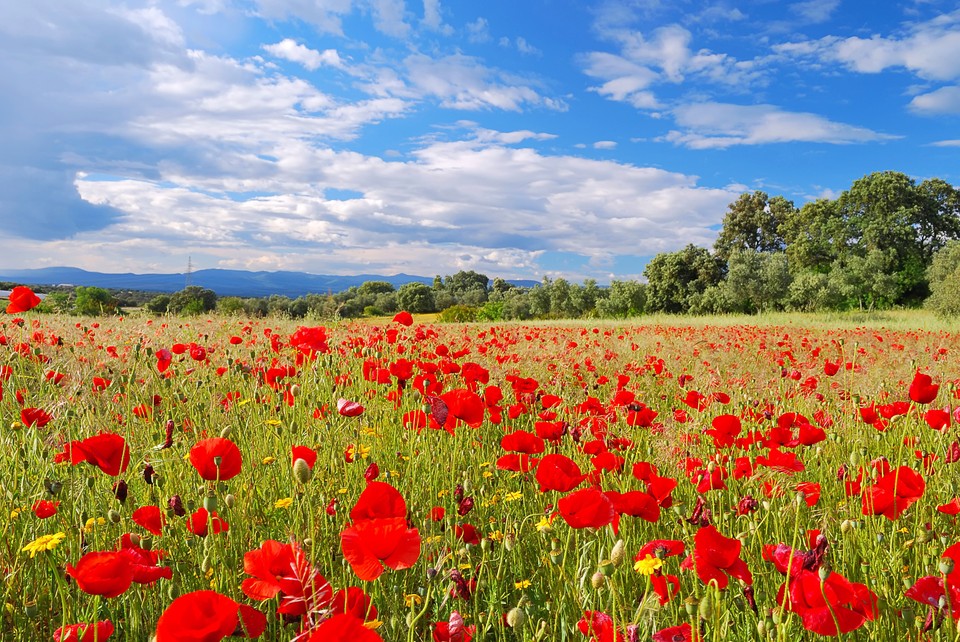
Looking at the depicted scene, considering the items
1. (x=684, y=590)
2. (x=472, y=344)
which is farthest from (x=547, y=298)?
(x=684, y=590)

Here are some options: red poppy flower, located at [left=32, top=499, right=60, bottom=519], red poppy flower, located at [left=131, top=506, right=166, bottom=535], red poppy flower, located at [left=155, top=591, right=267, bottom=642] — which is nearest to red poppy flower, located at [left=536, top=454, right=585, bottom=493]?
red poppy flower, located at [left=155, top=591, right=267, bottom=642]

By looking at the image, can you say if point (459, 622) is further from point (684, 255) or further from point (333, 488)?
point (684, 255)

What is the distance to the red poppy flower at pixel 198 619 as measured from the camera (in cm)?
84

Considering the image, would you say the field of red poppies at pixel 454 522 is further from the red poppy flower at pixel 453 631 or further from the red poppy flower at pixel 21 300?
the red poppy flower at pixel 21 300

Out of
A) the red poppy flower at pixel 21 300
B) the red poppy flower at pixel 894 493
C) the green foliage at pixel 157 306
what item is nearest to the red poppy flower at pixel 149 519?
the red poppy flower at pixel 21 300

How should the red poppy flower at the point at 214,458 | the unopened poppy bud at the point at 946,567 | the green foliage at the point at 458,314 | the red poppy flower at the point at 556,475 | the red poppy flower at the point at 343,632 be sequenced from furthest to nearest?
the green foliage at the point at 458,314
the red poppy flower at the point at 556,475
the red poppy flower at the point at 214,458
the unopened poppy bud at the point at 946,567
the red poppy flower at the point at 343,632

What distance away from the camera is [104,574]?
3.32 ft

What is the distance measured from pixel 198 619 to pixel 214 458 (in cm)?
73

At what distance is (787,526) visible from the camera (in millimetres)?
2387

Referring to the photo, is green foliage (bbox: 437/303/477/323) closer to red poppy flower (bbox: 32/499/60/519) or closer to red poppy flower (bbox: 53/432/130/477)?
red poppy flower (bbox: 32/499/60/519)

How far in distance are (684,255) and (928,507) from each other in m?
40.5

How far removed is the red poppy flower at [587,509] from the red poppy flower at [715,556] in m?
0.21

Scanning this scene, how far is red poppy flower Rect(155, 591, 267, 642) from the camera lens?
838 millimetres

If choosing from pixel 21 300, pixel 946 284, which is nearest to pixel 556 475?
pixel 21 300
